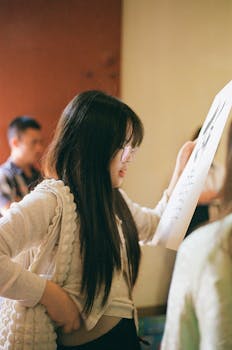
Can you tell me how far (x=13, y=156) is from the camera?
6.24 feet

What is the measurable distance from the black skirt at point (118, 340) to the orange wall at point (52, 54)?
52.2 inches

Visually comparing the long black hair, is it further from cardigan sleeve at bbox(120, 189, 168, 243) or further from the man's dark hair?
the man's dark hair

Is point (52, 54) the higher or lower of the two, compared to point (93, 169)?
higher

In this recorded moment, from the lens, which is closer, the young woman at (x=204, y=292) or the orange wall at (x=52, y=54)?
the young woman at (x=204, y=292)

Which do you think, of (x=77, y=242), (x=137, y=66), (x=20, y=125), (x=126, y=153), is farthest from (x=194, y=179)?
(x=137, y=66)

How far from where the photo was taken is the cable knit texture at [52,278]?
2.30 ft

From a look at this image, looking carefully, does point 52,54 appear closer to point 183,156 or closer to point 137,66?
point 137,66

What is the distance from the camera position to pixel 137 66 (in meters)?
2.07

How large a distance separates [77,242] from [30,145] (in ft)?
4.27

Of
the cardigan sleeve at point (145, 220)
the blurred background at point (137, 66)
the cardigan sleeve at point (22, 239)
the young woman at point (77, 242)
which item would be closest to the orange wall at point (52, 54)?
the blurred background at point (137, 66)

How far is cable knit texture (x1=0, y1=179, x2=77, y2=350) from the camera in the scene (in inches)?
27.6

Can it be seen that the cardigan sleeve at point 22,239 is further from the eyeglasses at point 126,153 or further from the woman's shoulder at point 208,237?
the woman's shoulder at point 208,237

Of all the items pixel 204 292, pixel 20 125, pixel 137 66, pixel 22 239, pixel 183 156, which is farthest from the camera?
pixel 137 66

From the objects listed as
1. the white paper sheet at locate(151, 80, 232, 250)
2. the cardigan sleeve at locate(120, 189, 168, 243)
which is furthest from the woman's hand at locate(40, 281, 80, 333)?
the cardigan sleeve at locate(120, 189, 168, 243)
